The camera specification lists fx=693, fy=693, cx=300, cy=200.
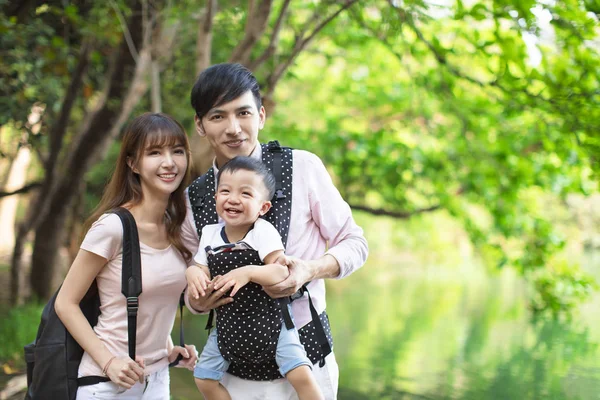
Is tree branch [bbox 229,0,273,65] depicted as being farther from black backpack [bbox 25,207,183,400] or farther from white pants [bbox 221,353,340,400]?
white pants [bbox 221,353,340,400]

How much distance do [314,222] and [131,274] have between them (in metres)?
0.59

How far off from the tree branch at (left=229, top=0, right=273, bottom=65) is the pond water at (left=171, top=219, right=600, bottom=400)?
268 centimetres

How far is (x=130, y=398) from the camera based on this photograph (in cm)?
223

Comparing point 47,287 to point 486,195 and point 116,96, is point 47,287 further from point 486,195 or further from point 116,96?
point 486,195

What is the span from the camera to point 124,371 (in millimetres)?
2109

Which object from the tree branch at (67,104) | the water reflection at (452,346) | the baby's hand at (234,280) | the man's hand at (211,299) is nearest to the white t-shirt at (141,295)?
the man's hand at (211,299)

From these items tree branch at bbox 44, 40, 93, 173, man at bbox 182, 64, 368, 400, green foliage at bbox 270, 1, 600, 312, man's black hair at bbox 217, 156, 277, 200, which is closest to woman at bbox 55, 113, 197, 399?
man at bbox 182, 64, 368, 400

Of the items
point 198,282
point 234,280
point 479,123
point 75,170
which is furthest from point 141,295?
point 479,123

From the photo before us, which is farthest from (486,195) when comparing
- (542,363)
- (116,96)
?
(116,96)

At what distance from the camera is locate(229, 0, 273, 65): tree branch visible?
4.45m

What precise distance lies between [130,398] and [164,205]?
63 cm

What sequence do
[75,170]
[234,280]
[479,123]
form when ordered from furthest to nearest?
[479,123] < [75,170] < [234,280]

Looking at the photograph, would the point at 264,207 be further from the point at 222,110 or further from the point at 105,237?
the point at 105,237

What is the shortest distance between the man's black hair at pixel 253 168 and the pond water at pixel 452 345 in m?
3.78
